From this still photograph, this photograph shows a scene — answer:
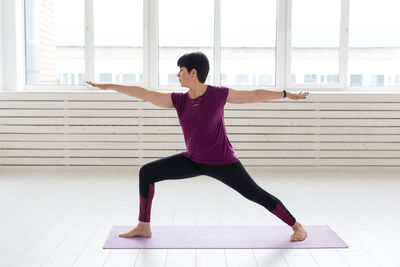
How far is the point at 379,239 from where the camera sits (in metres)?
3.01

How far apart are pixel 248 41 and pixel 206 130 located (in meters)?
3.26

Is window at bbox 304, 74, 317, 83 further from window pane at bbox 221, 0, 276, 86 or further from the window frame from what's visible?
window pane at bbox 221, 0, 276, 86

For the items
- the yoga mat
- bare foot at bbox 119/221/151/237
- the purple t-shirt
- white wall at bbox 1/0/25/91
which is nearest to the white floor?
the yoga mat

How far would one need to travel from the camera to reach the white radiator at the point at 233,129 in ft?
17.9

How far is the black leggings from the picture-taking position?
9.27 ft

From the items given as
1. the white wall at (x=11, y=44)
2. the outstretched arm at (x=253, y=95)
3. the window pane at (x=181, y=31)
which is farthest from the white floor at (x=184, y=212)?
the window pane at (x=181, y=31)

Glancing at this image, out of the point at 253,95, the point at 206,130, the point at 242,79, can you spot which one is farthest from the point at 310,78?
the point at 206,130

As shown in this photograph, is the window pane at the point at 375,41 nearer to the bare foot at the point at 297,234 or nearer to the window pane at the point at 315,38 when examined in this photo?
the window pane at the point at 315,38

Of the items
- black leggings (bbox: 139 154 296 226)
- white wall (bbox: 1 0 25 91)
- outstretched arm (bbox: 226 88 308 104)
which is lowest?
black leggings (bbox: 139 154 296 226)

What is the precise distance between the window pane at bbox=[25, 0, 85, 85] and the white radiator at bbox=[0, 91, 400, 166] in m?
0.52

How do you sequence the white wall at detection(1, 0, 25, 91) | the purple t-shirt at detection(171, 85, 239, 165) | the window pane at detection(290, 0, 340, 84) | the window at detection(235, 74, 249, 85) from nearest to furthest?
the purple t-shirt at detection(171, 85, 239, 165), the white wall at detection(1, 0, 25, 91), the window pane at detection(290, 0, 340, 84), the window at detection(235, 74, 249, 85)

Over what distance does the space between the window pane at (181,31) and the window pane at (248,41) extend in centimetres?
17

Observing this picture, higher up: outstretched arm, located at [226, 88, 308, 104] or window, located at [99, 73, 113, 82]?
window, located at [99, 73, 113, 82]

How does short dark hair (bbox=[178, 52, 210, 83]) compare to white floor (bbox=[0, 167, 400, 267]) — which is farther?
short dark hair (bbox=[178, 52, 210, 83])
